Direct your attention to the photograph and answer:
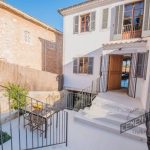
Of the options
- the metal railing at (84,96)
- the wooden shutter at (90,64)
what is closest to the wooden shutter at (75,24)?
the wooden shutter at (90,64)

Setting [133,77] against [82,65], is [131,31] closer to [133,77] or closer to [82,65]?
[133,77]

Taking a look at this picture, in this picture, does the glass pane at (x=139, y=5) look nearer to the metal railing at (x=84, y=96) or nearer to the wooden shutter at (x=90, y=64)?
the wooden shutter at (x=90, y=64)

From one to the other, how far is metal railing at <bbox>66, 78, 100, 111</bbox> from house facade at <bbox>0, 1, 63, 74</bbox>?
4546mm

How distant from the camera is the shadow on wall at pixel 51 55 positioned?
13.8 metres

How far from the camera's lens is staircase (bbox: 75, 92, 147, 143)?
17.0ft

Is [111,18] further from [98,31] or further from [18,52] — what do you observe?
[18,52]

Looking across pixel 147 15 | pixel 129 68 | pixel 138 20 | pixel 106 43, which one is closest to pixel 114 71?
pixel 129 68

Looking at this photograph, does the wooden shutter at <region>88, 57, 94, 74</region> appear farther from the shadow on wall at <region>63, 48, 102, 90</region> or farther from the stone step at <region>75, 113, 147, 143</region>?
the stone step at <region>75, 113, 147, 143</region>

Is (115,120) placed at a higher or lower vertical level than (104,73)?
lower

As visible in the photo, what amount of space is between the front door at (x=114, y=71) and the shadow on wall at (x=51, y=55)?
734 centimetres

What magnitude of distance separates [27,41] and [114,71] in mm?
7746

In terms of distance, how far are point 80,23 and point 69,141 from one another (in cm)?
813

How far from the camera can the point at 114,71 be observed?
9.07 metres

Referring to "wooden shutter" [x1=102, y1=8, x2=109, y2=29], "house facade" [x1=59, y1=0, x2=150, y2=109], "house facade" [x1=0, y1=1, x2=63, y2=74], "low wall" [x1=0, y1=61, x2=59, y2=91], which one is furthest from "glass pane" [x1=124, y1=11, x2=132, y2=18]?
"house facade" [x1=0, y1=1, x2=63, y2=74]
